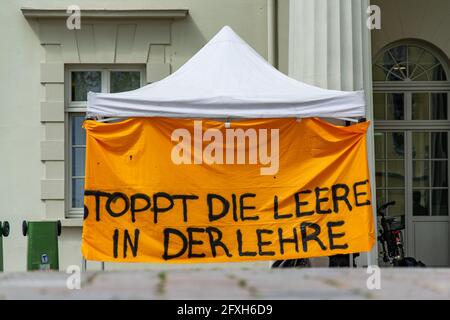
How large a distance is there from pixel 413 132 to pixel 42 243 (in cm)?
601

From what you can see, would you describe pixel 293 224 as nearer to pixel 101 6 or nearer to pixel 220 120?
pixel 220 120

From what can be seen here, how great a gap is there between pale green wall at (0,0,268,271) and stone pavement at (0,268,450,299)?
3903 millimetres

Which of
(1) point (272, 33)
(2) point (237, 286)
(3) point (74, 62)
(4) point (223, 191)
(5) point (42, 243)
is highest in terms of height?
(1) point (272, 33)

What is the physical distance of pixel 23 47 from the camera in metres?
12.0

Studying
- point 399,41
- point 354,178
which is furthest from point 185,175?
point 399,41

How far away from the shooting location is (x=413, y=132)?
41.4ft

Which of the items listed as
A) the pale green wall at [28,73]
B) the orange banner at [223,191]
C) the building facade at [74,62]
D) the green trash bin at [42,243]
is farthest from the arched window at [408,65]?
the green trash bin at [42,243]

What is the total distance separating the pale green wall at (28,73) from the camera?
11.9 m

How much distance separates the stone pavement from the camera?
20.4 ft

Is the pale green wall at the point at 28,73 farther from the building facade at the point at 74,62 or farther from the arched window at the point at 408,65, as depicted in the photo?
the arched window at the point at 408,65

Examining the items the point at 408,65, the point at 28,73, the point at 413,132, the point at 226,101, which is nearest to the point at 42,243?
the point at 226,101

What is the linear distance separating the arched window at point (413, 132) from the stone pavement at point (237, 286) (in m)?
4.44

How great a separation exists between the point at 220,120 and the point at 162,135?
2.89ft

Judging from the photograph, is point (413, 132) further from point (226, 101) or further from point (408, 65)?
point (226, 101)
